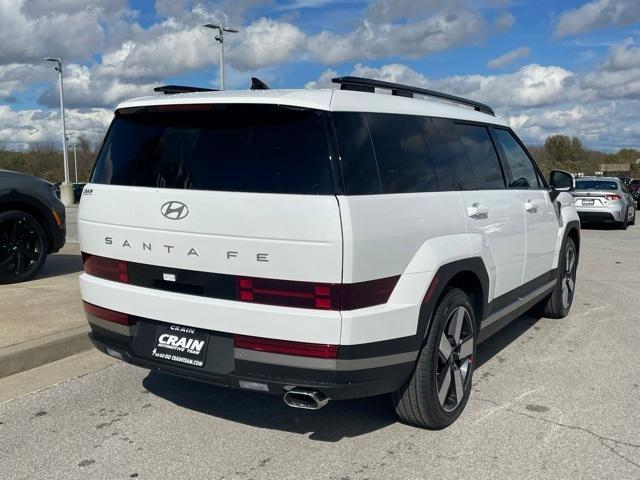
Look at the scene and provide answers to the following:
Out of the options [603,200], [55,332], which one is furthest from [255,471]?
[603,200]

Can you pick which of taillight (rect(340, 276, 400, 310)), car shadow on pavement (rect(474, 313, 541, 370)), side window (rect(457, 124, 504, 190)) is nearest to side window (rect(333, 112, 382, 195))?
taillight (rect(340, 276, 400, 310))

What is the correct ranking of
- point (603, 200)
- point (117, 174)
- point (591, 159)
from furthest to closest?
point (591, 159)
point (603, 200)
point (117, 174)

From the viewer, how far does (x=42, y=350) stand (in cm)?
489

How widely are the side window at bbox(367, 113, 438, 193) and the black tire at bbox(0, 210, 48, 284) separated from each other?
5713mm

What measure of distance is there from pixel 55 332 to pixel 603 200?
16.7 metres

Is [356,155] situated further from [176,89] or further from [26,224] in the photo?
[26,224]

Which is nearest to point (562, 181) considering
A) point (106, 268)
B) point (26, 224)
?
point (106, 268)

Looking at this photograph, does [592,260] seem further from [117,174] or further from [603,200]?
[117,174]

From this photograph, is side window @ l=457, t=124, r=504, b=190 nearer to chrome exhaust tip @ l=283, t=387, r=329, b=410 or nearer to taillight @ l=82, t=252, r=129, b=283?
chrome exhaust tip @ l=283, t=387, r=329, b=410

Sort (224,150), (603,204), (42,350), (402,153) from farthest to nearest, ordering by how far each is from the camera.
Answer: (603,204), (42,350), (402,153), (224,150)

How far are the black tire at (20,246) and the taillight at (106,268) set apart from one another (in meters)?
4.30

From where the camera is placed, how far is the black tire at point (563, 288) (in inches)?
247

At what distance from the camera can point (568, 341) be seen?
19.0 feet

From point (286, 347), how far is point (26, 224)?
5834 mm
